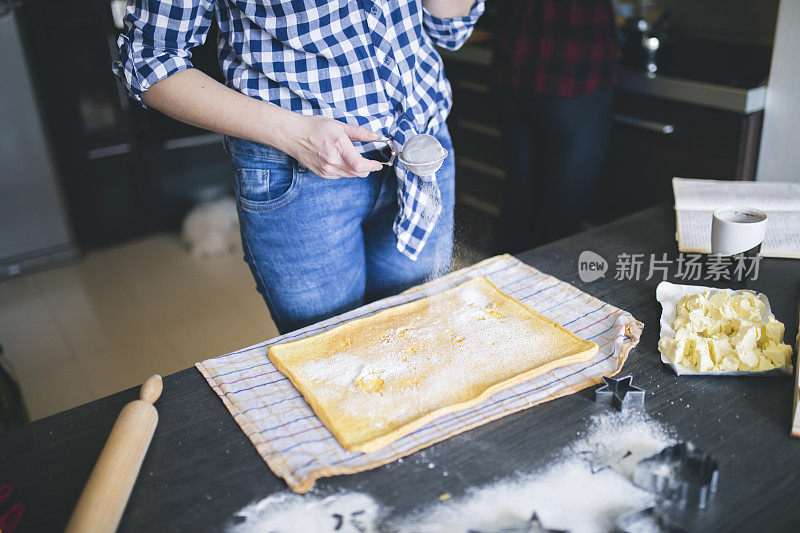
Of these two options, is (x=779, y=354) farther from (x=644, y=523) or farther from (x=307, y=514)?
(x=307, y=514)

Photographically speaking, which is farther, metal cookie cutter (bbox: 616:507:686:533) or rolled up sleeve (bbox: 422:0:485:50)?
rolled up sleeve (bbox: 422:0:485:50)

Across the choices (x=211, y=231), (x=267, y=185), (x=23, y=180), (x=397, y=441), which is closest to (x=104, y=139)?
(x=23, y=180)

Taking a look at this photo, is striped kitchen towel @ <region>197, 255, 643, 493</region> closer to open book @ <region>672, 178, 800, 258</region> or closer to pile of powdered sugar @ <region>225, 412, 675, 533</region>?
pile of powdered sugar @ <region>225, 412, 675, 533</region>

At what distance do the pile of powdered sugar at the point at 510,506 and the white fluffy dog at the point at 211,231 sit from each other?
2.39m

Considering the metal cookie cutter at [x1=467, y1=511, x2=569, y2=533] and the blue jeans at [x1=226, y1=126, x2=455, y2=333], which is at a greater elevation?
the blue jeans at [x1=226, y1=126, x2=455, y2=333]

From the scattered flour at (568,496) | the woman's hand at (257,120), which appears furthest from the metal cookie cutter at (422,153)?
the scattered flour at (568,496)

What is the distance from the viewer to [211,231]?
306cm

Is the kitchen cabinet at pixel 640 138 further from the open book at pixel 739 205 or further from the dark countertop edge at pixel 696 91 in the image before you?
the open book at pixel 739 205

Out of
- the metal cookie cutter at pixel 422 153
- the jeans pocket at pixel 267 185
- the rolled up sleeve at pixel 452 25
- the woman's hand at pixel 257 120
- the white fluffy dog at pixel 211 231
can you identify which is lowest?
the white fluffy dog at pixel 211 231

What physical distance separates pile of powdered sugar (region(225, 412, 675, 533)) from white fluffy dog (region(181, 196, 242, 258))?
239cm

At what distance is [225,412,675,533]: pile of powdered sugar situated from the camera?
673 mm

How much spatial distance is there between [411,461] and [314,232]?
448 millimetres

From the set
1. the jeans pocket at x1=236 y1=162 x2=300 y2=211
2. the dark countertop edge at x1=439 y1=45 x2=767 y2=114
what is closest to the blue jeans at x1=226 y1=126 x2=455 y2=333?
the jeans pocket at x1=236 y1=162 x2=300 y2=211

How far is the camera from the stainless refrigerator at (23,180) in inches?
104
